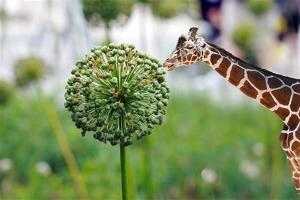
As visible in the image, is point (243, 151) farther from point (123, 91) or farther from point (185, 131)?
point (123, 91)

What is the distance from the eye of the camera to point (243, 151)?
14.4 feet

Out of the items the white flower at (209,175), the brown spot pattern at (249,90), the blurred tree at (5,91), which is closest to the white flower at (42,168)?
the blurred tree at (5,91)

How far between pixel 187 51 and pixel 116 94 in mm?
126

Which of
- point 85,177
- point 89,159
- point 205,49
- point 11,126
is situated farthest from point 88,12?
point 11,126

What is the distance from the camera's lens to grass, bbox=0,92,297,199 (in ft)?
12.5

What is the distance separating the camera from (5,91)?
11.8ft

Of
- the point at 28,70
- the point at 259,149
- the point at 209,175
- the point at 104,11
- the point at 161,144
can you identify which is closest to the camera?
the point at 104,11

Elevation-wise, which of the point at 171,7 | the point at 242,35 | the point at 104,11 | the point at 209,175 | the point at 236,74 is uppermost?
the point at 171,7

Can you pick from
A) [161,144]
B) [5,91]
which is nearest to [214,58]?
[5,91]

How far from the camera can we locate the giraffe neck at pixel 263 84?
5.18 ft

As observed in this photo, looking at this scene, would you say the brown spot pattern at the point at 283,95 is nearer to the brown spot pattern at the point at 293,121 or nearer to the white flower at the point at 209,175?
the brown spot pattern at the point at 293,121

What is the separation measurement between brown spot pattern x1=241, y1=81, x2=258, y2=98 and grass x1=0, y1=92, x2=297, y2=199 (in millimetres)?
2095

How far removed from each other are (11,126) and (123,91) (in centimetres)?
295

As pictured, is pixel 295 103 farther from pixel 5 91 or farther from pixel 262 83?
pixel 5 91
